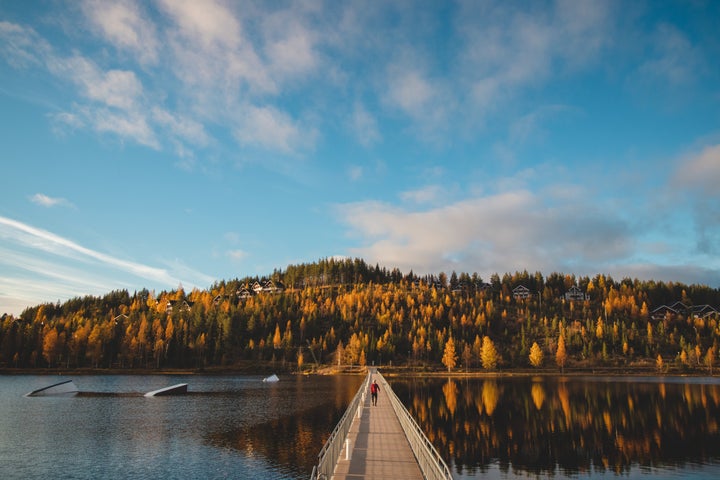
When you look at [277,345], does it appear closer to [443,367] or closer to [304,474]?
[443,367]

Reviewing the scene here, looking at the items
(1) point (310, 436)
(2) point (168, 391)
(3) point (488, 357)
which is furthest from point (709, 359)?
(2) point (168, 391)

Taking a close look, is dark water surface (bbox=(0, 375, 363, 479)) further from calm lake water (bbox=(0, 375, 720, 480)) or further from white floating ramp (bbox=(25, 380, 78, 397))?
white floating ramp (bbox=(25, 380, 78, 397))

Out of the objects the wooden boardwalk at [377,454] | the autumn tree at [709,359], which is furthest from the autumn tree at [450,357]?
the wooden boardwalk at [377,454]

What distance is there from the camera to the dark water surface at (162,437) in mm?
31266

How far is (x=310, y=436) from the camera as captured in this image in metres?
41.7

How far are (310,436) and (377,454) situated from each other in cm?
1823

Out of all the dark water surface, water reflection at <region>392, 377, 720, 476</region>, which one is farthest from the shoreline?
the dark water surface

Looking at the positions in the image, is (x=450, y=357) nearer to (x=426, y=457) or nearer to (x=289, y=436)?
(x=289, y=436)

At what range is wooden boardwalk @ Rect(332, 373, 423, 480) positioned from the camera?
21234mm

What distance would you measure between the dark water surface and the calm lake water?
12 cm

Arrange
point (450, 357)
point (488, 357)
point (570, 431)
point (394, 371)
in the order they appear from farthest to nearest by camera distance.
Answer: point (488, 357)
point (450, 357)
point (394, 371)
point (570, 431)

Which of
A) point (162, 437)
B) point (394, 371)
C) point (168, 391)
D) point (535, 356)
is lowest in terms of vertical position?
point (394, 371)

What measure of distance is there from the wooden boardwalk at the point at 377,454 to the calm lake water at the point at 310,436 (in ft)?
14.2

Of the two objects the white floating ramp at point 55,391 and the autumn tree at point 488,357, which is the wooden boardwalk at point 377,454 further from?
the autumn tree at point 488,357
